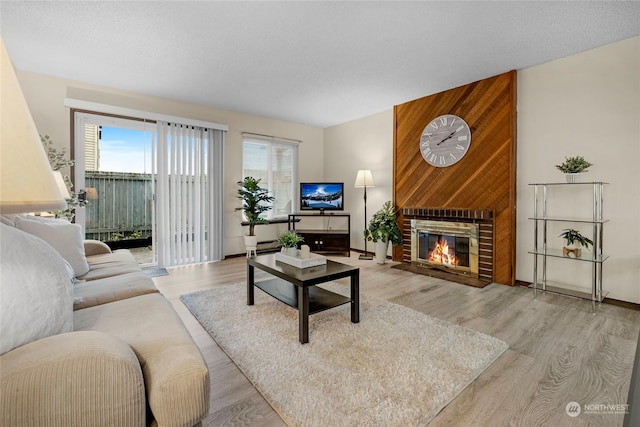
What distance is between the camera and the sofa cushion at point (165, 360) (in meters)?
0.92

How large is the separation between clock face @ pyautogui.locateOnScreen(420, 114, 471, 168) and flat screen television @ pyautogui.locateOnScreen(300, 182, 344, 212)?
1771 mm

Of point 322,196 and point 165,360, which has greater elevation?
point 322,196

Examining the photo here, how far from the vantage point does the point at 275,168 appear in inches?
231

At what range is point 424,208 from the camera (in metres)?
4.27

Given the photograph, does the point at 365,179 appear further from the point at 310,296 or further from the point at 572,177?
the point at 310,296

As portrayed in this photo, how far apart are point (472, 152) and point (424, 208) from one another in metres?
0.96

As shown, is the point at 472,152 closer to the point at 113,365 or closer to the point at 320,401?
the point at 320,401

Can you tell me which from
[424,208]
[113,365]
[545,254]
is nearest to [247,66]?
[424,208]

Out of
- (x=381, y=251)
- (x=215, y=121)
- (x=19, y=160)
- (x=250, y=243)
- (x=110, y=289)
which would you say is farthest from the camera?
(x=250, y=243)

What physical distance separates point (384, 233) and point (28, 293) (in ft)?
13.5

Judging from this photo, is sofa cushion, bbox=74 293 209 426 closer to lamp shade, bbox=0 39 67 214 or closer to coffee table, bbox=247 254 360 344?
lamp shade, bbox=0 39 67 214

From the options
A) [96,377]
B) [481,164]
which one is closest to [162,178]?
[96,377]

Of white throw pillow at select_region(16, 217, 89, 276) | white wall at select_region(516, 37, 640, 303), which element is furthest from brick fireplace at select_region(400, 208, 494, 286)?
white throw pillow at select_region(16, 217, 89, 276)

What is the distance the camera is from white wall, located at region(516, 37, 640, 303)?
9.23 ft
